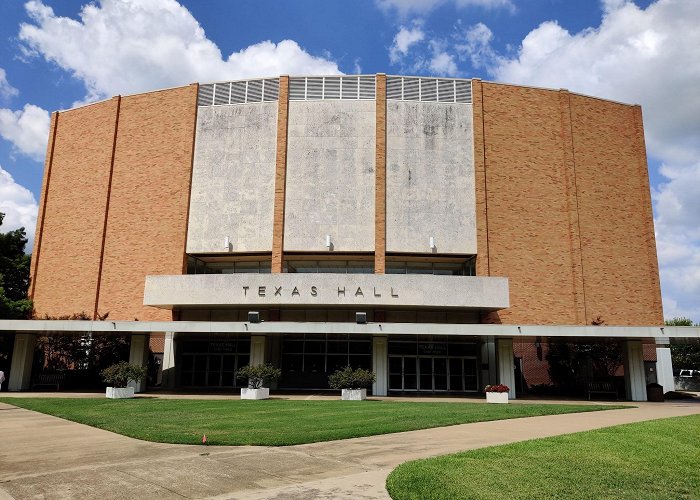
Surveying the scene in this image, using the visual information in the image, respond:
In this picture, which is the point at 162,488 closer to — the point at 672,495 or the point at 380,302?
the point at 672,495

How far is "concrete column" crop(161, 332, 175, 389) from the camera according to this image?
33625 mm

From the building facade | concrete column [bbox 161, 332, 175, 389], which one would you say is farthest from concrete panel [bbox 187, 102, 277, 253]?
concrete column [bbox 161, 332, 175, 389]

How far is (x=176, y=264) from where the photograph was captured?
34.6m

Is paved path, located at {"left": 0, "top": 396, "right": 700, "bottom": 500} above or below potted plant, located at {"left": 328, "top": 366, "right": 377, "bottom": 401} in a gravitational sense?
below

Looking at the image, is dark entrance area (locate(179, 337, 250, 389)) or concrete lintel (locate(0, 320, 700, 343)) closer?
concrete lintel (locate(0, 320, 700, 343))

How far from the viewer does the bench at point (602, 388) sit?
29.3m

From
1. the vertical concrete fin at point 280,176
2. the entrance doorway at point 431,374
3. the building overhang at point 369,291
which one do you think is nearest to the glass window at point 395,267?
the building overhang at point 369,291

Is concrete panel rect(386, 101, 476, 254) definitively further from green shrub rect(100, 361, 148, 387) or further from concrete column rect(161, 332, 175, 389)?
green shrub rect(100, 361, 148, 387)

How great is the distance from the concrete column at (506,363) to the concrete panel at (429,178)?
6721mm

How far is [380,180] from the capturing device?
3391cm

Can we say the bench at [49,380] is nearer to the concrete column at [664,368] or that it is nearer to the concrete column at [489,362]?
the concrete column at [489,362]

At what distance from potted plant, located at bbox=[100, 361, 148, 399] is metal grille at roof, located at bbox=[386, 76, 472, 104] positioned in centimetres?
2226

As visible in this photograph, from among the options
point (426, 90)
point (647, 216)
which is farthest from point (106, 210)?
point (647, 216)

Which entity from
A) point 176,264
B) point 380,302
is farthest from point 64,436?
point 176,264
